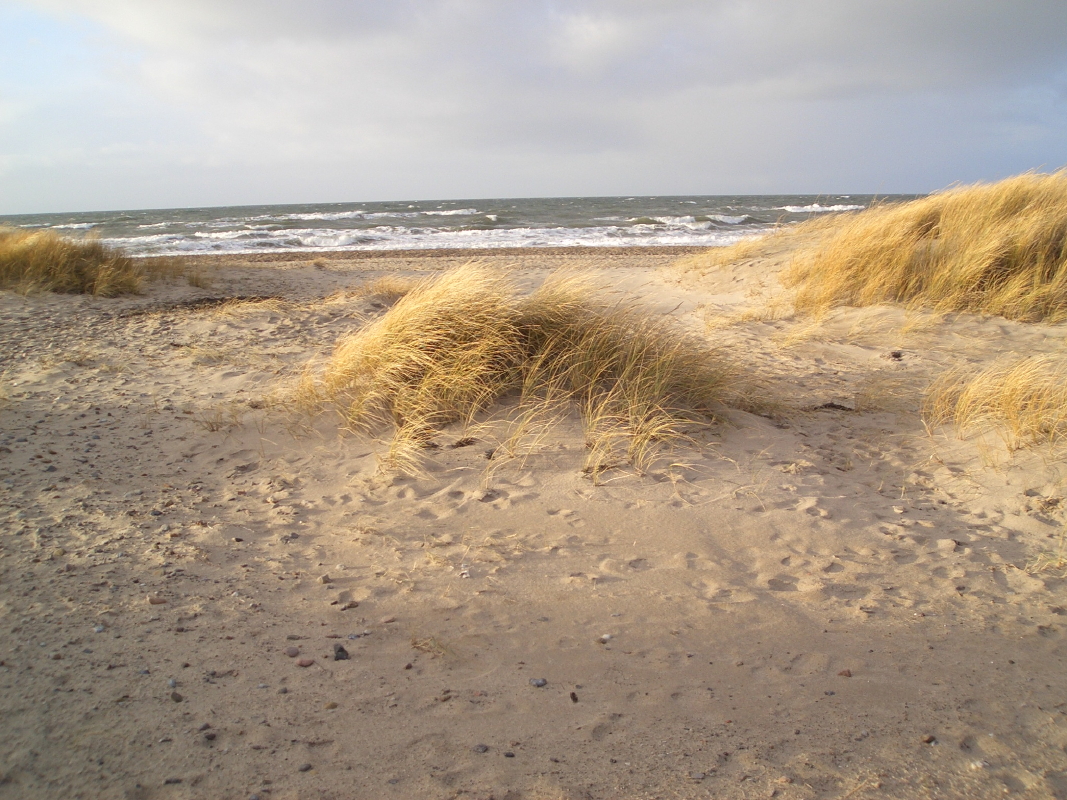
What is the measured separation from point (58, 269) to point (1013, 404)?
32.5 feet

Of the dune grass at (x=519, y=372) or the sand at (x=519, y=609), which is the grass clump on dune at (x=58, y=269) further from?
the dune grass at (x=519, y=372)

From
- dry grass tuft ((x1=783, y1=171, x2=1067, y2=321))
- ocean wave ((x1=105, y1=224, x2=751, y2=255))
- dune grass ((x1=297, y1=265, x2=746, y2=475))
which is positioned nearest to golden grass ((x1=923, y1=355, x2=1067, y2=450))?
dune grass ((x1=297, y1=265, x2=746, y2=475))

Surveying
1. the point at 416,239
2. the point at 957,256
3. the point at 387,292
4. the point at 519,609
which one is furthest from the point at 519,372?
the point at 416,239

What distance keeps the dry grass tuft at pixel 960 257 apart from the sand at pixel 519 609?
258 cm

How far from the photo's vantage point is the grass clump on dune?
7922 mm

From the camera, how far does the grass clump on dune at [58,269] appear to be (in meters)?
7.92

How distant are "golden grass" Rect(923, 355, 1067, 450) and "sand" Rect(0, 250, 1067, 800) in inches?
5.5

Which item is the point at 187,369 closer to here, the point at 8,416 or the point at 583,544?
the point at 8,416

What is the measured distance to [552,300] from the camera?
482cm

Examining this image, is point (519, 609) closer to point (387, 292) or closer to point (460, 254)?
point (387, 292)

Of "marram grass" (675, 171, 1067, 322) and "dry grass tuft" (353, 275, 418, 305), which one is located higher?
"marram grass" (675, 171, 1067, 322)

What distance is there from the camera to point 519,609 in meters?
2.63

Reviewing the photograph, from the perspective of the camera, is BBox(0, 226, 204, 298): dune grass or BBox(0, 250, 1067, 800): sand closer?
BBox(0, 250, 1067, 800): sand

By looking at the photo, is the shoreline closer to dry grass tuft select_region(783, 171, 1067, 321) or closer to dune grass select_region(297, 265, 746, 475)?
dry grass tuft select_region(783, 171, 1067, 321)
